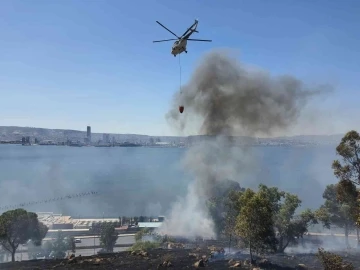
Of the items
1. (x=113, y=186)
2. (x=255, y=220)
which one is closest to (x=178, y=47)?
(x=255, y=220)

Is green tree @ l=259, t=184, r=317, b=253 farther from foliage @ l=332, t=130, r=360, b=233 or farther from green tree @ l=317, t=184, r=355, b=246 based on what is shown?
foliage @ l=332, t=130, r=360, b=233

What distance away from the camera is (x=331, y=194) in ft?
141

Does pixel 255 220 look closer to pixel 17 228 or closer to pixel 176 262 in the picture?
pixel 176 262

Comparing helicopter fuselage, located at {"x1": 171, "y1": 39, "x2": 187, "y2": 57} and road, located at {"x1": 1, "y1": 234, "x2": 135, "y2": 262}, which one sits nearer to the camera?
helicopter fuselage, located at {"x1": 171, "y1": 39, "x2": 187, "y2": 57}

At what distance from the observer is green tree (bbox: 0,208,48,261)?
112 feet

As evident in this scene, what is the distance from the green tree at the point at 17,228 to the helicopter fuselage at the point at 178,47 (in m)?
26.7

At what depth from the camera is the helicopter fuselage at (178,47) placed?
75.5ft

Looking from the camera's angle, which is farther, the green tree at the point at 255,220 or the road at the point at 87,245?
the road at the point at 87,245

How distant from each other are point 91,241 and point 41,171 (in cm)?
12475

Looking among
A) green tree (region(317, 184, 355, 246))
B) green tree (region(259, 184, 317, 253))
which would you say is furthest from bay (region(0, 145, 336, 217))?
green tree (region(259, 184, 317, 253))

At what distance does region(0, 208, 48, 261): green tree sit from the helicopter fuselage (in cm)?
A: 2669

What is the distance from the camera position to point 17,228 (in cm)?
3547

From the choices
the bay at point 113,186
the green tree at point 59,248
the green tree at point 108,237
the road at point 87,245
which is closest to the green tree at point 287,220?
the green tree at point 108,237

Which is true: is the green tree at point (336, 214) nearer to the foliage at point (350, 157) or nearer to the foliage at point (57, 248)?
the foliage at point (350, 157)
